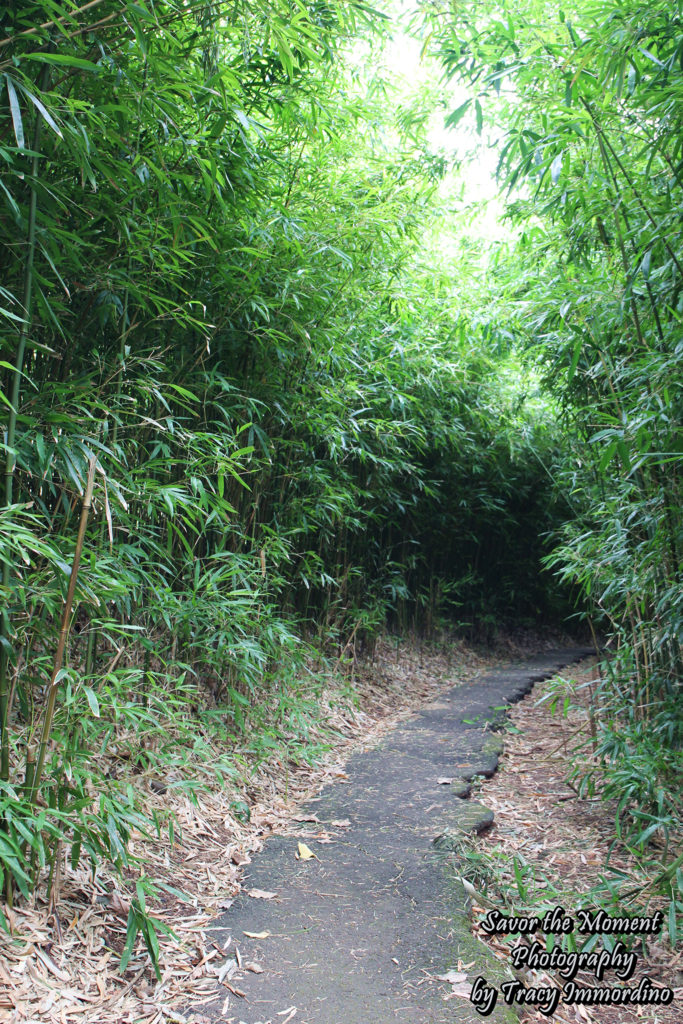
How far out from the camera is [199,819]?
2.30 m

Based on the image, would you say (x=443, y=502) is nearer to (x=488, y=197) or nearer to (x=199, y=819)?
(x=488, y=197)

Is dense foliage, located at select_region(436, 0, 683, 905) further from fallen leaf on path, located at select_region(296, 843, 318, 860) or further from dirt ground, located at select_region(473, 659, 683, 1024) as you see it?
fallen leaf on path, located at select_region(296, 843, 318, 860)

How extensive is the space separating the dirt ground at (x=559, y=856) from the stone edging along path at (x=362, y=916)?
0.15m

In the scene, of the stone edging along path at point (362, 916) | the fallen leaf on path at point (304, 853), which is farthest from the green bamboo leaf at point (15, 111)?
the fallen leaf on path at point (304, 853)

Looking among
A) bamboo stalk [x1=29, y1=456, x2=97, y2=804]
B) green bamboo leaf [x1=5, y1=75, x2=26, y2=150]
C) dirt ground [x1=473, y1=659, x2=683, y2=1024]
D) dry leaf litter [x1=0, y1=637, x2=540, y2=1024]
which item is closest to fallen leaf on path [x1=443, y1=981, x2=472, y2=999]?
dirt ground [x1=473, y1=659, x2=683, y2=1024]

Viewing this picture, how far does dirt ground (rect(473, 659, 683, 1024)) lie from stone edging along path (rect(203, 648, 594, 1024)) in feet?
0.48

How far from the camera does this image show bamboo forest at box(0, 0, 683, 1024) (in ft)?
5.26

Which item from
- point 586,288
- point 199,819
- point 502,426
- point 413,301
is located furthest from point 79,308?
point 502,426

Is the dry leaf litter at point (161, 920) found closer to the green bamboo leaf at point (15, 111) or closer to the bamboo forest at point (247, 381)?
the bamboo forest at point (247, 381)

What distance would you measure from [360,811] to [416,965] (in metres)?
1.05

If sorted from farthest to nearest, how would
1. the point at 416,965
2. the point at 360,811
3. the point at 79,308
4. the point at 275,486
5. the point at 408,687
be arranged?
the point at 408,687 → the point at 275,486 → the point at 360,811 → the point at 79,308 → the point at 416,965

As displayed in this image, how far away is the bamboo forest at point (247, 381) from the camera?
1.60m

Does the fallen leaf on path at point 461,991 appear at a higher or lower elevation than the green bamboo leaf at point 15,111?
lower

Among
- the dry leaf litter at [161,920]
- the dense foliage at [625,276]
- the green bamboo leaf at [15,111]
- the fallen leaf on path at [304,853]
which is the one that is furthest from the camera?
the fallen leaf on path at [304,853]
